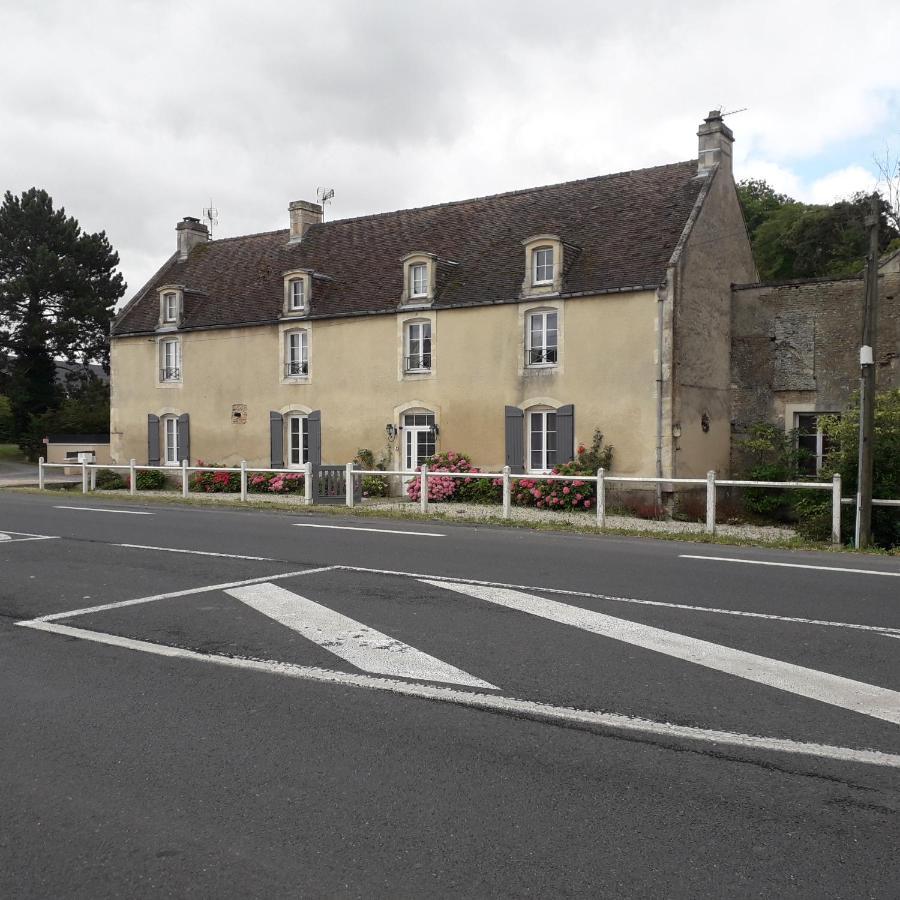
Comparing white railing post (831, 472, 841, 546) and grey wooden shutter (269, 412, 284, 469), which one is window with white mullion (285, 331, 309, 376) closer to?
grey wooden shutter (269, 412, 284, 469)

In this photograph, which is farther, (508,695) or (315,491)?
(315,491)

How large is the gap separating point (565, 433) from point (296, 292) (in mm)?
9822

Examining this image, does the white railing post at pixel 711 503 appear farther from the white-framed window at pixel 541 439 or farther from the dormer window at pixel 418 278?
the dormer window at pixel 418 278

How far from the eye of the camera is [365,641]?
6.71m

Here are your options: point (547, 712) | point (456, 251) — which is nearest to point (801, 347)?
point (456, 251)

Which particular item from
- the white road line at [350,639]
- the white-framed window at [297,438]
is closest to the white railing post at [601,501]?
the white road line at [350,639]

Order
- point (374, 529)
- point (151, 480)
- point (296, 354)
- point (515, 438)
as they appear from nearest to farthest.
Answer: point (374, 529) → point (515, 438) → point (296, 354) → point (151, 480)

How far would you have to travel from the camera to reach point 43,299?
1997 inches

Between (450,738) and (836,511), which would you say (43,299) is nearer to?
(836,511)

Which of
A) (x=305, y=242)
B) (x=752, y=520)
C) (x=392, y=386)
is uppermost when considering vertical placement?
(x=305, y=242)

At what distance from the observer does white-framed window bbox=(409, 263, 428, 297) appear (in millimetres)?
25203

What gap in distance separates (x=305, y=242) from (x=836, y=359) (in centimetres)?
1640

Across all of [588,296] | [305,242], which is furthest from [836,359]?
[305,242]

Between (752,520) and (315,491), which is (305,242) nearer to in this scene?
(315,491)
